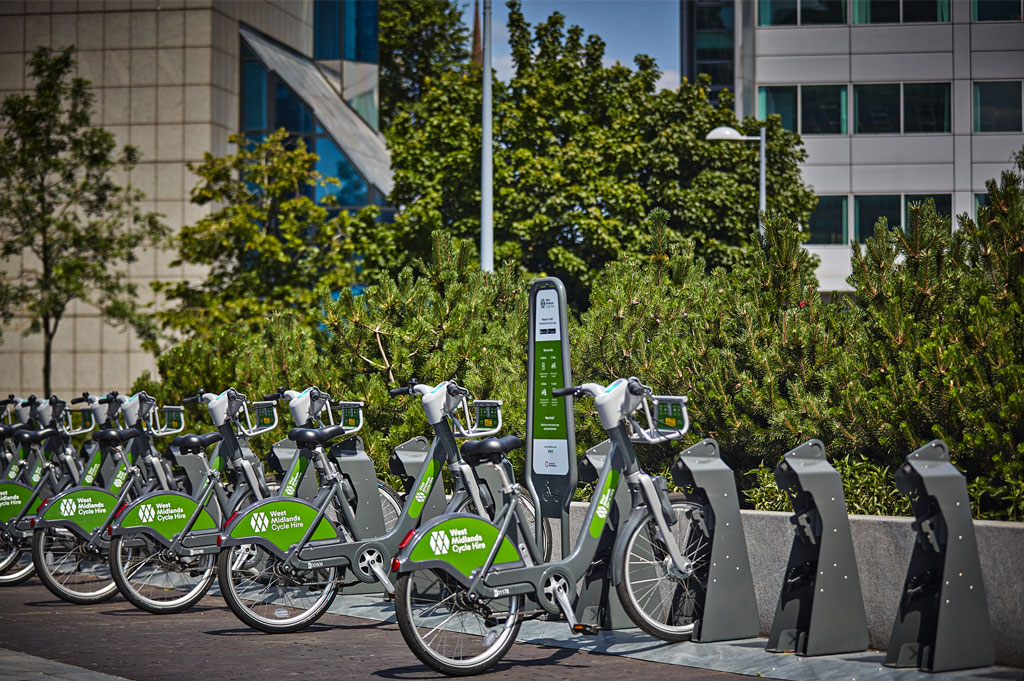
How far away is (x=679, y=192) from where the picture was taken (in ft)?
86.5

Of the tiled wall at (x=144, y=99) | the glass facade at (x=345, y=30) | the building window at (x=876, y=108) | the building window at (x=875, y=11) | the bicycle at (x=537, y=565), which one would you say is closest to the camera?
the bicycle at (x=537, y=565)

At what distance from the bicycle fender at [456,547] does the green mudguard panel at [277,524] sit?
1.50 m

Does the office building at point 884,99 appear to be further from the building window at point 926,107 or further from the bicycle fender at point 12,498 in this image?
the bicycle fender at point 12,498

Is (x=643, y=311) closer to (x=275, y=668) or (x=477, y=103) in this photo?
(x=275, y=668)

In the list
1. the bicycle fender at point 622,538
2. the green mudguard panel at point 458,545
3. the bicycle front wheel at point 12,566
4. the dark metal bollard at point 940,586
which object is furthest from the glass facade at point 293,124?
the dark metal bollard at point 940,586

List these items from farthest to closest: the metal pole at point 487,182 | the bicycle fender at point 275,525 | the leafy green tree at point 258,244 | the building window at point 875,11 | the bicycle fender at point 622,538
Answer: the building window at point 875,11, the leafy green tree at point 258,244, the metal pole at point 487,182, the bicycle fender at point 275,525, the bicycle fender at point 622,538

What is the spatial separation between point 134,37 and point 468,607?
110 ft

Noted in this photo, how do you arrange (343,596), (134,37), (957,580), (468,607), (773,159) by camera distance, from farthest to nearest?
(134,37), (773,159), (343,596), (468,607), (957,580)

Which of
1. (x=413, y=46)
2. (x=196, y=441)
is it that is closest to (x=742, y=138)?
(x=196, y=441)

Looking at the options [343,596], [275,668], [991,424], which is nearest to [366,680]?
[275,668]

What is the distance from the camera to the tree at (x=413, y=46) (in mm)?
45219

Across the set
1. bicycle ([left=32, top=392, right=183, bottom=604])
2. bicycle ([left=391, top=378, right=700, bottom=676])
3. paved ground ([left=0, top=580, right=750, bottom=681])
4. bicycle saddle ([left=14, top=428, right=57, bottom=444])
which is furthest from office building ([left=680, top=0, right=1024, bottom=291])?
bicycle ([left=391, top=378, right=700, bottom=676])

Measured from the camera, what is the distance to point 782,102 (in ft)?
126

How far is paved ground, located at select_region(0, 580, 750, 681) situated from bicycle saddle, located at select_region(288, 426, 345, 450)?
1.16 metres
